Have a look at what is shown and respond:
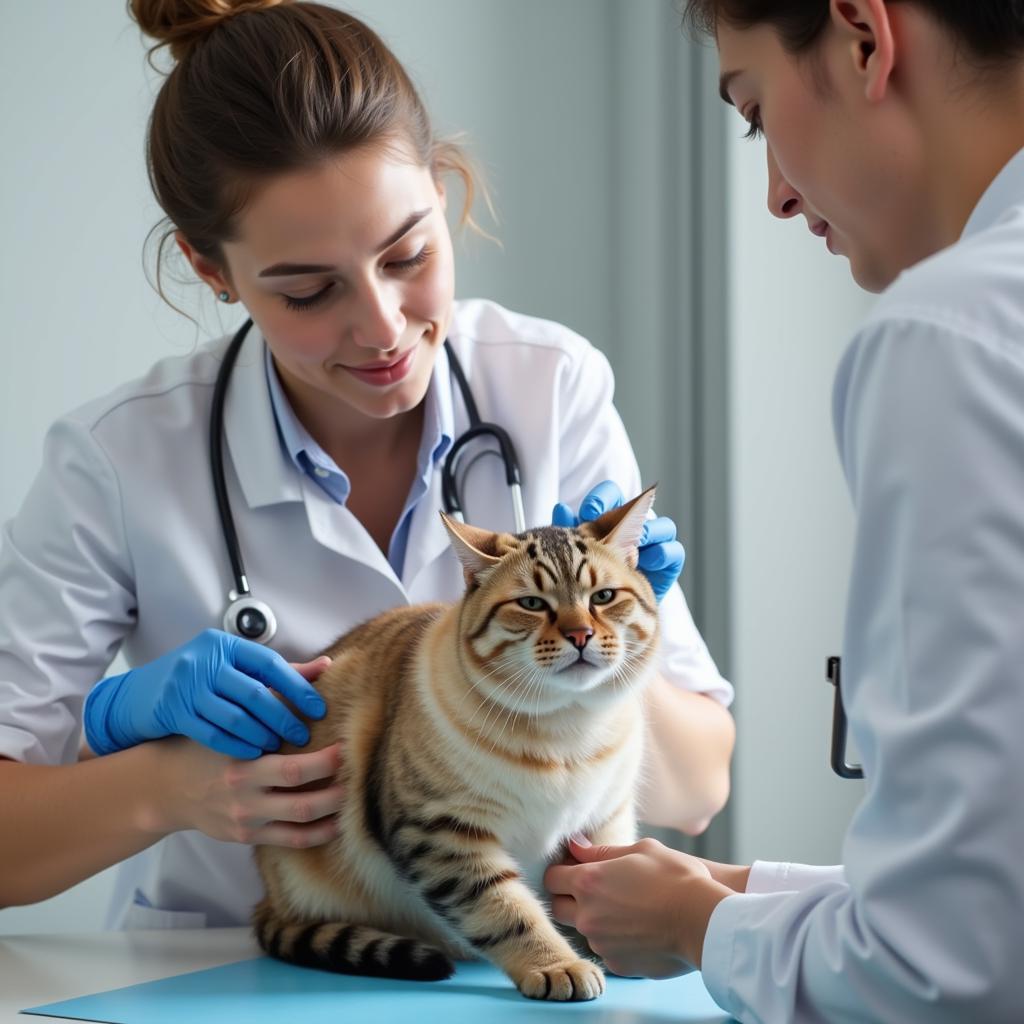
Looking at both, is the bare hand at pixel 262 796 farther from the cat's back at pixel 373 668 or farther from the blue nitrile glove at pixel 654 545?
the blue nitrile glove at pixel 654 545

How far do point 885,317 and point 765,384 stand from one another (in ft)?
4.99

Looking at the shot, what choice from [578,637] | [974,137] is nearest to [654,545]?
[578,637]

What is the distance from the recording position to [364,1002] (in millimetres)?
940

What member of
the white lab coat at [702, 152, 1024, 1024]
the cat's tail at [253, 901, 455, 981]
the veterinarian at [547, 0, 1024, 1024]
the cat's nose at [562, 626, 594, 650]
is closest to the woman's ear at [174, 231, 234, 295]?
the cat's nose at [562, 626, 594, 650]

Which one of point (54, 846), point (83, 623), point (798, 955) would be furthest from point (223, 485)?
point (798, 955)

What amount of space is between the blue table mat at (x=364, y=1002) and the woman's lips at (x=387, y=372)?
65 centimetres

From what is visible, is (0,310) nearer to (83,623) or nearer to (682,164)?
(83,623)

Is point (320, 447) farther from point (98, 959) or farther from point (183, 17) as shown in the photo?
point (98, 959)

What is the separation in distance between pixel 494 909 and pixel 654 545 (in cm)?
46

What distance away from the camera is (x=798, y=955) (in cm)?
64

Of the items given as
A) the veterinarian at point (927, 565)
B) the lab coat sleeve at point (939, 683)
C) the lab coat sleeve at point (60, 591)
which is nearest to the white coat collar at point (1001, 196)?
the veterinarian at point (927, 565)

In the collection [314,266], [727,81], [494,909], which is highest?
[727,81]

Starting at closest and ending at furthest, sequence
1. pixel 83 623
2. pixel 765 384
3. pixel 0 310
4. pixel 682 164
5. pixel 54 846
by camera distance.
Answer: pixel 54 846 < pixel 83 623 < pixel 0 310 < pixel 765 384 < pixel 682 164

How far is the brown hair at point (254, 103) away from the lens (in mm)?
1232
